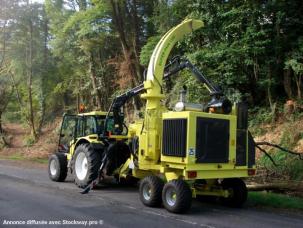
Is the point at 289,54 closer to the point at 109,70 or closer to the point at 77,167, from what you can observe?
the point at 77,167

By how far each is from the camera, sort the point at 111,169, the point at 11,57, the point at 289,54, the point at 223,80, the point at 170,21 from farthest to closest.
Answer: the point at 11,57 < the point at 170,21 < the point at 223,80 < the point at 289,54 < the point at 111,169

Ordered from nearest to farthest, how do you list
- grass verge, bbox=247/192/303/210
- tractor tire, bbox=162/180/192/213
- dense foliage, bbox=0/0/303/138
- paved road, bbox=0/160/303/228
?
paved road, bbox=0/160/303/228 → tractor tire, bbox=162/180/192/213 → grass verge, bbox=247/192/303/210 → dense foliage, bbox=0/0/303/138

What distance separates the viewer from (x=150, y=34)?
89.1ft

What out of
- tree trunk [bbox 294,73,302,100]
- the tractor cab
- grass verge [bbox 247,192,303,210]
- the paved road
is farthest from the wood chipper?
tree trunk [bbox 294,73,302,100]

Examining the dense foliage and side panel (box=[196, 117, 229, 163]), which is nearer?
side panel (box=[196, 117, 229, 163])

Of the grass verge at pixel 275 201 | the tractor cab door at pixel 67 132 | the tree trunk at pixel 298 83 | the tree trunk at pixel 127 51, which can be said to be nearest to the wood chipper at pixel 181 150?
the grass verge at pixel 275 201

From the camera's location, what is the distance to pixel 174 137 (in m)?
9.70

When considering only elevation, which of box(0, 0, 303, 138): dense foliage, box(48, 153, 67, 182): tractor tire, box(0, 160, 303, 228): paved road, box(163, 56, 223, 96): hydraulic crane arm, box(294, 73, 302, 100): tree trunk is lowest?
box(0, 160, 303, 228): paved road

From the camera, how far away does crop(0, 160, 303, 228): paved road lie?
8312 millimetres

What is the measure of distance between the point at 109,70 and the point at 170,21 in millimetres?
9216

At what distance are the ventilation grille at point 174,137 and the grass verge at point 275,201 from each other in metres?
2.77

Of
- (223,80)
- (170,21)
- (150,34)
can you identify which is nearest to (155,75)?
(223,80)

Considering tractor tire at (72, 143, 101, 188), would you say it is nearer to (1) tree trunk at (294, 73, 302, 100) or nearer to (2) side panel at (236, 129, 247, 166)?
(2) side panel at (236, 129, 247, 166)

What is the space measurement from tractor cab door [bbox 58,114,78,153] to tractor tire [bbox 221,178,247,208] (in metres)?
5.89
